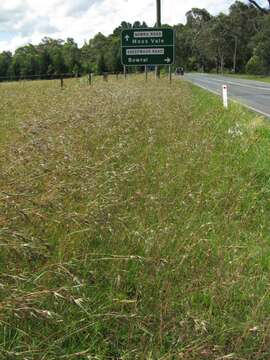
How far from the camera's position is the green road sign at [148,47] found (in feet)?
76.0

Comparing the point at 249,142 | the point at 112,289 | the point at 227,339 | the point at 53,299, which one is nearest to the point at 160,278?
the point at 112,289

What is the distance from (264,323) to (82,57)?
125 metres

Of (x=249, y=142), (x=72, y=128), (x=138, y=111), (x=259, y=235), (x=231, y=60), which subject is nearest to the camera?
(x=259, y=235)

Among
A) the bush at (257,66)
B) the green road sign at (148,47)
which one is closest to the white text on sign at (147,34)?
the green road sign at (148,47)

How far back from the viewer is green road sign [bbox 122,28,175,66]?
23.2 metres

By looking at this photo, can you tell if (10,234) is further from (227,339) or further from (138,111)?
(138,111)

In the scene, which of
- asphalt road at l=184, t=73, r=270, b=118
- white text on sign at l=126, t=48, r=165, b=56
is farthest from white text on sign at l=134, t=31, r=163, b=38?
asphalt road at l=184, t=73, r=270, b=118

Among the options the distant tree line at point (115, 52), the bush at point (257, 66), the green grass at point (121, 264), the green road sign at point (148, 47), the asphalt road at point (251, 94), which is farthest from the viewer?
the distant tree line at point (115, 52)

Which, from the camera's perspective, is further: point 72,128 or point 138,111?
point 138,111

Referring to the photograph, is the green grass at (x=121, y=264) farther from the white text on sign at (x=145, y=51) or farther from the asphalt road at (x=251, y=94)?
the white text on sign at (x=145, y=51)

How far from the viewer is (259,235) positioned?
→ 14.7ft

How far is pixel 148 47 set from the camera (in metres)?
23.4

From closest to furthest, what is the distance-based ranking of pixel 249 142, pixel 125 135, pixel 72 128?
pixel 72 128
pixel 125 135
pixel 249 142

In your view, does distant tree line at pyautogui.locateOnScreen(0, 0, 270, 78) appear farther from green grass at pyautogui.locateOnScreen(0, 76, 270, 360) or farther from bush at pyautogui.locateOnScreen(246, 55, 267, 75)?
green grass at pyautogui.locateOnScreen(0, 76, 270, 360)
